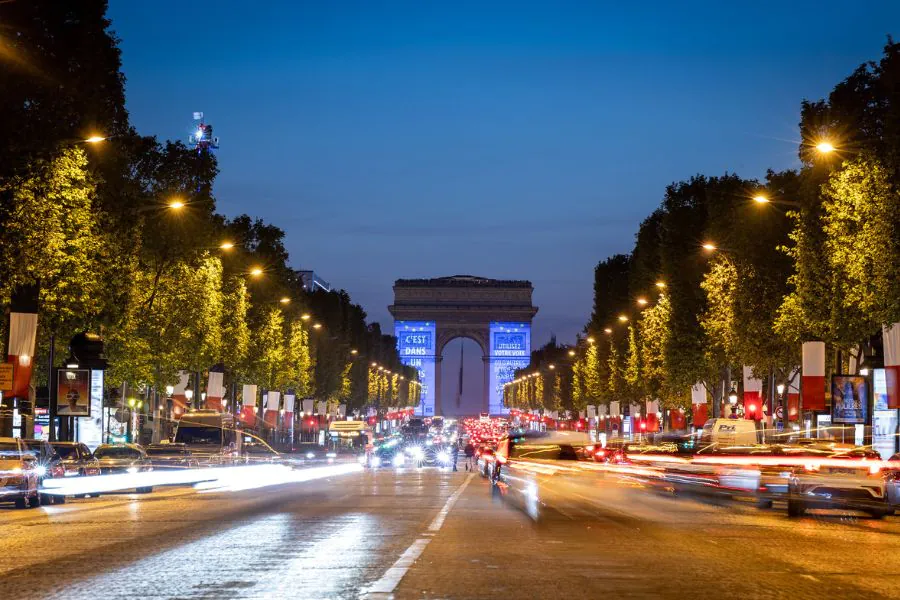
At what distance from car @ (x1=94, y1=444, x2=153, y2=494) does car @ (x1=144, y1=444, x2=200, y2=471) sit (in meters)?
0.49

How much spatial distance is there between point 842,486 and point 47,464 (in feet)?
58.7

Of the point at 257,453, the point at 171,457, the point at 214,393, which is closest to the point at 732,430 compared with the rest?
→ the point at 257,453

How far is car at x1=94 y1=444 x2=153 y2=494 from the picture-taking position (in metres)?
37.7

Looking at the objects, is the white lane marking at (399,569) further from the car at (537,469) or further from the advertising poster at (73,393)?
the advertising poster at (73,393)

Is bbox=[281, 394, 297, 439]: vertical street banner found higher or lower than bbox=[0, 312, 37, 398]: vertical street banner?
lower

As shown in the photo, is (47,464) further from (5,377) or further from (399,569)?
(399,569)

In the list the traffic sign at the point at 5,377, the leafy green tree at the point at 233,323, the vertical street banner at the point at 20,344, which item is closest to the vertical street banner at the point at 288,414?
the leafy green tree at the point at 233,323

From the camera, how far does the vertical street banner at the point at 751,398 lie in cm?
5816

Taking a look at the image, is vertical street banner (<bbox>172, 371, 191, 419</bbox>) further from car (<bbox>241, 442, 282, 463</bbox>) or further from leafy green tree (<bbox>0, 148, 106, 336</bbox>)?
leafy green tree (<bbox>0, 148, 106, 336</bbox>)

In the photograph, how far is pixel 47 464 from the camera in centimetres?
3152

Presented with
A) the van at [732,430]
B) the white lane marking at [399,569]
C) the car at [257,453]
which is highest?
the van at [732,430]

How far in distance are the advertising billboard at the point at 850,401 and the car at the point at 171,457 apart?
20.7 metres

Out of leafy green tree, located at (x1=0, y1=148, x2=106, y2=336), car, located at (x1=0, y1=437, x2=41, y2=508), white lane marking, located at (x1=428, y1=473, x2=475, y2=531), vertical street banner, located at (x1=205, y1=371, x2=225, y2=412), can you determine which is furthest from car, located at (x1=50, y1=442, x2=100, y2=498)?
vertical street banner, located at (x1=205, y1=371, x2=225, y2=412)

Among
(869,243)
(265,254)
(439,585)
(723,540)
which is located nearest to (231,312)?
(265,254)
